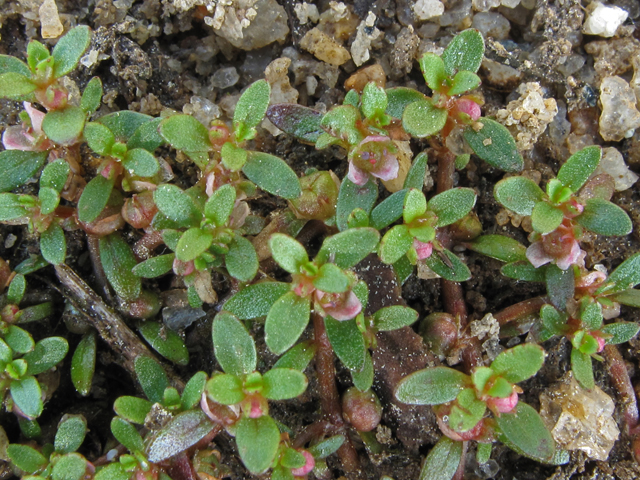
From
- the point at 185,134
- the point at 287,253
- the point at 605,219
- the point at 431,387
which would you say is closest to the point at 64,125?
the point at 185,134

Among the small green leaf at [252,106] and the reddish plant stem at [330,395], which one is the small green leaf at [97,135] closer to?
Answer: the small green leaf at [252,106]

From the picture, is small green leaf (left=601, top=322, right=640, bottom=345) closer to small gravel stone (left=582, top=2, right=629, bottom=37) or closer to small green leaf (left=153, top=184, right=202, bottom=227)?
small gravel stone (left=582, top=2, right=629, bottom=37)

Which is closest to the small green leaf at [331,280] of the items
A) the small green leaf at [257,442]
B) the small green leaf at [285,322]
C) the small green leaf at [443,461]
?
the small green leaf at [285,322]

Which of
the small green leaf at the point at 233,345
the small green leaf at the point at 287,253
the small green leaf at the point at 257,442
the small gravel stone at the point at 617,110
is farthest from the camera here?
the small gravel stone at the point at 617,110

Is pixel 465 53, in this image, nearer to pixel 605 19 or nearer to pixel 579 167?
pixel 579 167

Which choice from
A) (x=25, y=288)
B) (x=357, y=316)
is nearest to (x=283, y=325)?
(x=357, y=316)

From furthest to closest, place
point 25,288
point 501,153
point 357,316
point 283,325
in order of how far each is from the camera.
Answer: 1. point 25,288
2. point 501,153
3. point 357,316
4. point 283,325

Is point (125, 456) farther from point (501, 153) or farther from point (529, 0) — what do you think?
point (529, 0)
